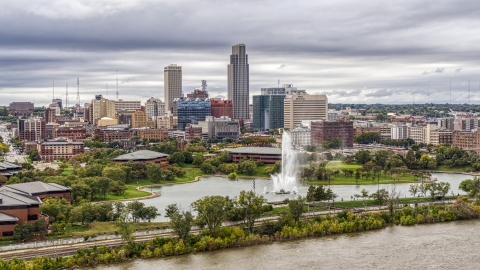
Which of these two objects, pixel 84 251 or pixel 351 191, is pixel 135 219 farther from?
pixel 351 191

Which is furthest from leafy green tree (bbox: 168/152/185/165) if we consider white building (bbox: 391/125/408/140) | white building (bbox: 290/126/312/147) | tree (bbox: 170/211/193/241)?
white building (bbox: 391/125/408/140)

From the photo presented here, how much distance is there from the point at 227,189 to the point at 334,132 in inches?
1820

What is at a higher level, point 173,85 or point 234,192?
point 173,85

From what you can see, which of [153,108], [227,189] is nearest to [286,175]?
[227,189]

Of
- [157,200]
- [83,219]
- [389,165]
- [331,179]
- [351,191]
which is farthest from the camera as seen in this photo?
[389,165]

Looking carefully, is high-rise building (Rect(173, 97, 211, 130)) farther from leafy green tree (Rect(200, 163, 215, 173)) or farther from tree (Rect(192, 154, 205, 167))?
leafy green tree (Rect(200, 163, 215, 173))

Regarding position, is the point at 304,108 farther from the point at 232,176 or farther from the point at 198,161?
the point at 232,176

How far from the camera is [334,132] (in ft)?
324

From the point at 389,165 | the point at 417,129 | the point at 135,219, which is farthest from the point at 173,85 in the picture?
the point at 135,219

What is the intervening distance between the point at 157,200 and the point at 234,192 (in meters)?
6.53

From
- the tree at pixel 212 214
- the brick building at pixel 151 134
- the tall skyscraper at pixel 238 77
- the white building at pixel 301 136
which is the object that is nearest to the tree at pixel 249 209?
the tree at pixel 212 214

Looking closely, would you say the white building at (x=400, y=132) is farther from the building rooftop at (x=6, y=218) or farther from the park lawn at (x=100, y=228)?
the building rooftop at (x=6, y=218)

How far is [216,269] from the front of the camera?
2969 centimetres

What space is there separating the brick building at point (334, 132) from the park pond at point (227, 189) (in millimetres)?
33364
